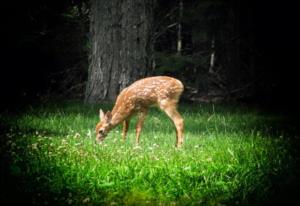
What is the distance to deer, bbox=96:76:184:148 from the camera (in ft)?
30.9

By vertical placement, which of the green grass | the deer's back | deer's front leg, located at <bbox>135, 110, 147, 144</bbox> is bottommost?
the green grass

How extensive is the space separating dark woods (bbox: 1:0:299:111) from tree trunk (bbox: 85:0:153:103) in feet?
1.05

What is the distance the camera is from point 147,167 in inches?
286

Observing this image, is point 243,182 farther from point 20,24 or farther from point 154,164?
point 20,24

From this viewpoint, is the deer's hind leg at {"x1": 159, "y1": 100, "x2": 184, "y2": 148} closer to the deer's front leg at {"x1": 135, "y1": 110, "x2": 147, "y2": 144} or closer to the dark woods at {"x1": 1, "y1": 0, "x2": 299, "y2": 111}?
the deer's front leg at {"x1": 135, "y1": 110, "x2": 147, "y2": 144}

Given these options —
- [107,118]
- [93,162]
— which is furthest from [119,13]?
[93,162]

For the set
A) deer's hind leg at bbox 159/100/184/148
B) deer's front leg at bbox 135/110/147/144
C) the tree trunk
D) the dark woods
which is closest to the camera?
deer's hind leg at bbox 159/100/184/148

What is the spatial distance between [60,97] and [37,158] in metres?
9.89

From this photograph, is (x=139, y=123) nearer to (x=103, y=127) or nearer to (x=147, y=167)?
(x=103, y=127)

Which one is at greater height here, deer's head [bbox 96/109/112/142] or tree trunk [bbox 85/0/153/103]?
tree trunk [bbox 85/0/153/103]

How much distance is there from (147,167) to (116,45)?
7.44m

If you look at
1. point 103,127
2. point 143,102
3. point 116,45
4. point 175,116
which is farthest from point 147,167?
point 116,45

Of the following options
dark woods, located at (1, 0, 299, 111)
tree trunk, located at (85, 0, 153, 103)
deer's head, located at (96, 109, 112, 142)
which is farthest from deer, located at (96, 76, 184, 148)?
dark woods, located at (1, 0, 299, 111)

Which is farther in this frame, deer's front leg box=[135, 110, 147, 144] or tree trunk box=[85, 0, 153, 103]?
tree trunk box=[85, 0, 153, 103]
